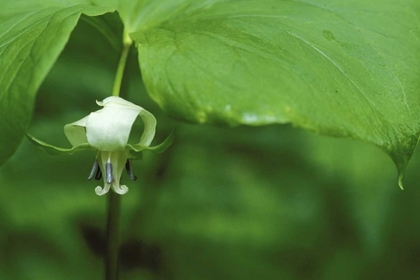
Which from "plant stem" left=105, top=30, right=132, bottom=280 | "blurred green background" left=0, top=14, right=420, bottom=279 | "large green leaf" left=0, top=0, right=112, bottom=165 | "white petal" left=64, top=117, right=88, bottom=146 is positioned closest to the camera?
"large green leaf" left=0, top=0, right=112, bottom=165

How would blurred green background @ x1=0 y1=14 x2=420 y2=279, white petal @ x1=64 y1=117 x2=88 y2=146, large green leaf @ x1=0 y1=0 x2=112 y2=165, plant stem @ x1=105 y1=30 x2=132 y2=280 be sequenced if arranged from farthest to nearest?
blurred green background @ x1=0 y1=14 x2=420 y2=279
plant stem @ x1=105 y1=30 x2=132 y2=280
white petal @ x1=64 y1=117 x2=88 y2=146
large green leaf @ x1=0 y1=0 x2=112 y2=165

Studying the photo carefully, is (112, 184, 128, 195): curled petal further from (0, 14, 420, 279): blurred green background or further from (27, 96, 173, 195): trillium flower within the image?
(0, 14, 420, 279): blurred green background

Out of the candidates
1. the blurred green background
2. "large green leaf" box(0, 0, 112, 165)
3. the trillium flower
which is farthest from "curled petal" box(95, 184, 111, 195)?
the blurred green background

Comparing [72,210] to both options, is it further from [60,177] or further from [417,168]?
[417,168]

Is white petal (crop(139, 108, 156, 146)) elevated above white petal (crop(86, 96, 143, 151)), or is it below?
below

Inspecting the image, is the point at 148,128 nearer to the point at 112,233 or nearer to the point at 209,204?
the point at 112,233

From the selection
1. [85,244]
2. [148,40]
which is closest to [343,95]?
[148,40]

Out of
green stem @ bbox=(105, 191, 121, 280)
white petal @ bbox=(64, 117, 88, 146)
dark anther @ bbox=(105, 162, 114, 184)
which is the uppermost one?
white petal @ bbox=(64, 117, 88, 146)

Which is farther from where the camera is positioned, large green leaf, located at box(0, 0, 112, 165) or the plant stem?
the plant stem
